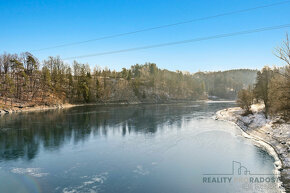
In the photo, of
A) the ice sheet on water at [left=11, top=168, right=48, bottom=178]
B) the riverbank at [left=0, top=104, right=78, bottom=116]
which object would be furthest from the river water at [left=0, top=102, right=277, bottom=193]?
the riverbank at [left=0, top=104, right=78, bottom=116]

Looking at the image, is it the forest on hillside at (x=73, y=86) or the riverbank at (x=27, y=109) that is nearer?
the riverbank at (x=27, y=109)

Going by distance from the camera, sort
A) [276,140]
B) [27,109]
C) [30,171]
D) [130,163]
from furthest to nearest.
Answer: [27,109] → [276,140] → [130,163] → [30,171]

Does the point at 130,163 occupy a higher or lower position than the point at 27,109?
lower

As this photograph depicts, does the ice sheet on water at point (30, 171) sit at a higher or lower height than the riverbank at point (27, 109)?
lower

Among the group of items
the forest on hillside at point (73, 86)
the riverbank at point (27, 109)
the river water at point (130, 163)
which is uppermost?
the forest on hillside at point (73, 86)

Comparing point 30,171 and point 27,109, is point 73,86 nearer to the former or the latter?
point 27,109

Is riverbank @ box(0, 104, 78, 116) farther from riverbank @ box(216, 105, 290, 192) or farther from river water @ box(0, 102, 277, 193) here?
riverbank @ box(216, 105, 290, 192)

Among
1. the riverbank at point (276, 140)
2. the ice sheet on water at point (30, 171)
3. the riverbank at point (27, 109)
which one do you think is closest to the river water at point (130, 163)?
the ice sheet on water at point (30, 171)

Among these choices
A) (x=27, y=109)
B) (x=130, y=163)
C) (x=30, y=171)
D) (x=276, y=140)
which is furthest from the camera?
(x=27, y=109)

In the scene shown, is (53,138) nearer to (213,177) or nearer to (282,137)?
(213,177)

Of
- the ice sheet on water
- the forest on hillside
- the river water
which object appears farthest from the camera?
the forest on hillside

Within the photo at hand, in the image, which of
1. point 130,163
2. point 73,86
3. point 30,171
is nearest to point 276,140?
point 130,163

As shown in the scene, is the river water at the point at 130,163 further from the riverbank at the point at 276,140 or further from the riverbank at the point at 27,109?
the riverbank at the point at 27,109

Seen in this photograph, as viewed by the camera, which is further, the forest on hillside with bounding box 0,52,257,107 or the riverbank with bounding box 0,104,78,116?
the forest on hillside with bounding box 0,52,257,107
